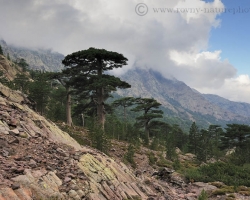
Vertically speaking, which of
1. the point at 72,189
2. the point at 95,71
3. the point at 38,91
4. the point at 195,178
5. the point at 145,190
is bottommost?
the point at 195,178

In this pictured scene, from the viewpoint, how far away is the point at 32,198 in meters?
7.34

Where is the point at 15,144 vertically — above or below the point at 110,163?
above

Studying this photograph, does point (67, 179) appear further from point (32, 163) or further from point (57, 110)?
point (57, 110)

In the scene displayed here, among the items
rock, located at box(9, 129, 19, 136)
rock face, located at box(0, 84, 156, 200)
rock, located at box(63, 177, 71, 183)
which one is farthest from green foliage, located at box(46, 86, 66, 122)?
rock, located at box(63, 177, 71, 183)

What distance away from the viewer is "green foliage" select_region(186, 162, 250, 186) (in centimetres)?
2556

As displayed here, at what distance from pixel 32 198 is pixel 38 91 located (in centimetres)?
3248

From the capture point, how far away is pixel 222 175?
2778 centimetres

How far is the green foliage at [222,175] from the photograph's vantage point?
83.9 feet

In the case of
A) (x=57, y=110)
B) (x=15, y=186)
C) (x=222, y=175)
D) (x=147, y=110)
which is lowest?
(x=222, y=175)

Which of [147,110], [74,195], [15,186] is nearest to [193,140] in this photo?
[147,110]

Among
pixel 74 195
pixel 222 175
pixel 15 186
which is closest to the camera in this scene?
pixel 15 186

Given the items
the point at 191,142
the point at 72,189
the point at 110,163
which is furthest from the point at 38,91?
the point at 191,142

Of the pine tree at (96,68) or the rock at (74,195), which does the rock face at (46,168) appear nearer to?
the rock at (74,195)

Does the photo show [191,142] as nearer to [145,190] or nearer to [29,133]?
[145,190]
